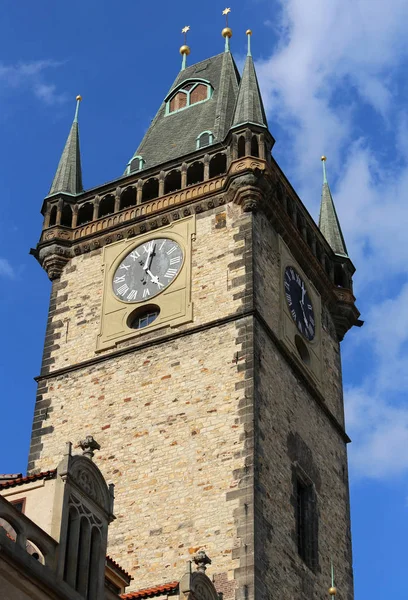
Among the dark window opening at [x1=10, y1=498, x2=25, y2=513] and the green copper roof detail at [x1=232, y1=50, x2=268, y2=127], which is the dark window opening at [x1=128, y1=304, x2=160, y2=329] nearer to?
the green copper roof detail at [x1=232, y1=50, x2=268, y2=127]

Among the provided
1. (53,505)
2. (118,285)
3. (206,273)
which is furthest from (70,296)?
(53,505)

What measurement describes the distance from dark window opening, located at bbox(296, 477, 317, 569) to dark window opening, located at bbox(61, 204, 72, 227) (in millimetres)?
9133

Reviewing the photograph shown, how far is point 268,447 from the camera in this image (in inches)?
968

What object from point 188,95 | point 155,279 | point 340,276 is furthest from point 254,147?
point 188,95

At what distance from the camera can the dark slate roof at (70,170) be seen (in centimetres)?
3175

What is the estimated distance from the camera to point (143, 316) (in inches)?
1098

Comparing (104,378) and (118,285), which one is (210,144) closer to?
(118,285)

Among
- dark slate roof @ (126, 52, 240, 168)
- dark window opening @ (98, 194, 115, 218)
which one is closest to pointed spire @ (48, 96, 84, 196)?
dark window opening @ (98, 194, 115, 218)

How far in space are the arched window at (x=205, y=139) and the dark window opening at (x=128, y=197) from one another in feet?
6.39

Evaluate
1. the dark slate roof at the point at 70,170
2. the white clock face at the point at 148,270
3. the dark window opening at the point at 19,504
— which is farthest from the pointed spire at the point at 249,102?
the dark window opening at the point at 19,504

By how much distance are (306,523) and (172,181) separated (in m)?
9.06

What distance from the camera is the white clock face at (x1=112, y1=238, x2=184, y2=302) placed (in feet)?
92.1

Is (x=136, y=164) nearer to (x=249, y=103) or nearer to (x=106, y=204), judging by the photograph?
(x=106, y=204)

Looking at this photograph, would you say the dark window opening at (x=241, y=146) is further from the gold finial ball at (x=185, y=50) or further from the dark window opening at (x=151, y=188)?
the gold finial ball at (x=185, y=50)
